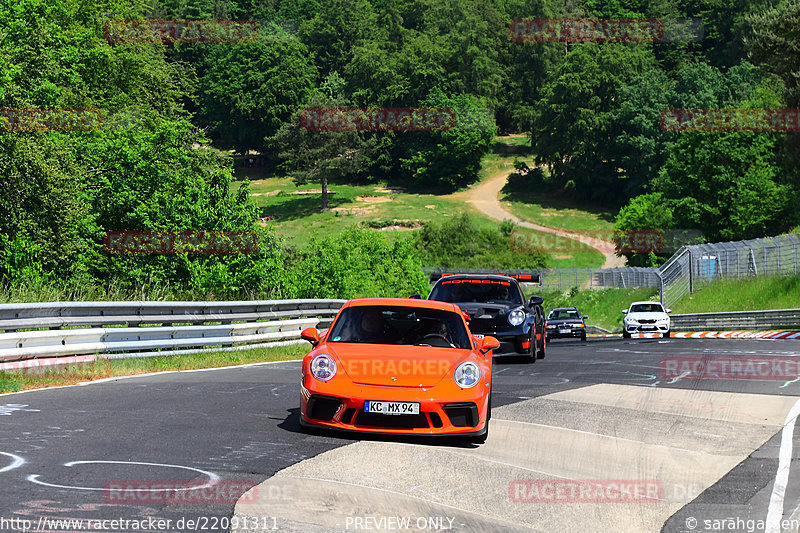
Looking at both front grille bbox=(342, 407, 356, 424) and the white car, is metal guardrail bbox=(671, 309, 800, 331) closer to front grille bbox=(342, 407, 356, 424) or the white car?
the white car

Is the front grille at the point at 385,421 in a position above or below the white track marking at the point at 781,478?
above

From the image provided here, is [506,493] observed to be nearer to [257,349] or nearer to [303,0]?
[257,349]

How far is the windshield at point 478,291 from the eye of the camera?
61.9 ft

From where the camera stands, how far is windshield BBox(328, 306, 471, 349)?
9.83m

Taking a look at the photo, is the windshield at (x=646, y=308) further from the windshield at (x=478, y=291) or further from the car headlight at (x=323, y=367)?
the car headlight at (x=323, y=367)

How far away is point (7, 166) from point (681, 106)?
102903mm

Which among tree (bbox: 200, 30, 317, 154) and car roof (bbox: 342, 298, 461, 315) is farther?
tree (bbox: 200, 30, 317, 154)

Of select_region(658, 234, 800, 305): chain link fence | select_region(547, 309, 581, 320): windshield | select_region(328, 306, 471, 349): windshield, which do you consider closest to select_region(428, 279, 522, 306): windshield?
select_region(328, 306, 471, 349): windshield

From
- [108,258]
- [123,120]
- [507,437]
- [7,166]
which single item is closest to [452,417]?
[507,437]

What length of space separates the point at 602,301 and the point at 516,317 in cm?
4922

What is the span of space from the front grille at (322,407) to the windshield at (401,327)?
42.4 inches

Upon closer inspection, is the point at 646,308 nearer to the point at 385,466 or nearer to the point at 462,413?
the point at 462,413

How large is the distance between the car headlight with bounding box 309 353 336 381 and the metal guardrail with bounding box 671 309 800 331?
110ft

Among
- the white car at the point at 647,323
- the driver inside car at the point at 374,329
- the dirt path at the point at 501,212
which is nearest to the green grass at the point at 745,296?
the white car at the point at 647,323
